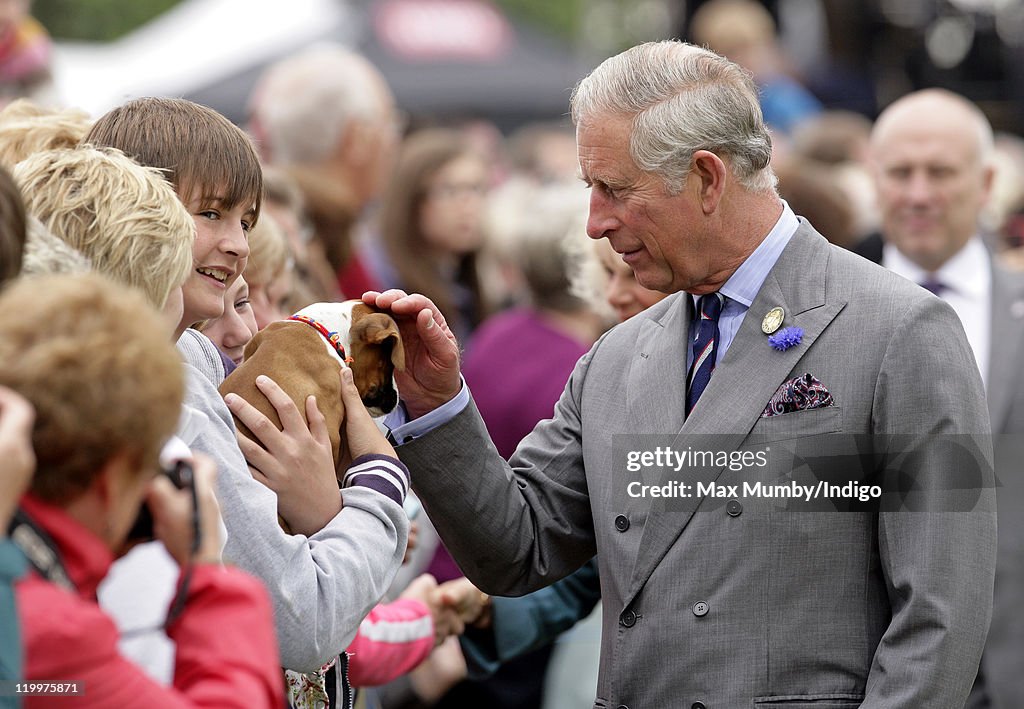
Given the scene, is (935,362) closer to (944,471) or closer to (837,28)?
(944,471)

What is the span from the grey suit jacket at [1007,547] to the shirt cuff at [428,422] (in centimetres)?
222

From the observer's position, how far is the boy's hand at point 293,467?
2.79m

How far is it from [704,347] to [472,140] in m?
7.59

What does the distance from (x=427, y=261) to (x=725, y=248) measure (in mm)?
3824

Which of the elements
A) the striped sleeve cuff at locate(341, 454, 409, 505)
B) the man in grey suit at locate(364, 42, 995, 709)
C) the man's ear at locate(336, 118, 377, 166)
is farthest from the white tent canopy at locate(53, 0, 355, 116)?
the striped sleeve cuff at locate(341, 454, 409, 505)

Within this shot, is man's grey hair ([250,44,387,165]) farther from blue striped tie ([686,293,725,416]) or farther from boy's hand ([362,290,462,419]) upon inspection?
blue striped tie ([686,293,725,416])

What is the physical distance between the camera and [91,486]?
1951 mm

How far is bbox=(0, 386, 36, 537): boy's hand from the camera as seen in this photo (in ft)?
5.94

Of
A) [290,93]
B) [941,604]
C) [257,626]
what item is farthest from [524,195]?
[257,626]

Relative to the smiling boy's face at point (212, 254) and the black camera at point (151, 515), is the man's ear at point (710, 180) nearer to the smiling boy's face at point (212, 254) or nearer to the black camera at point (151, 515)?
the smiling boy's face at point (212, 254)

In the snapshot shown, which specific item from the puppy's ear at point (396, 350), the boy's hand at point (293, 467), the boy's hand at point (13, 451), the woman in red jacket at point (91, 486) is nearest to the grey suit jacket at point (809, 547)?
the puppy's ear at point (396, 350)

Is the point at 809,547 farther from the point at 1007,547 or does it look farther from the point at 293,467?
the point at 1007,547

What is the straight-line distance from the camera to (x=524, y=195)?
952 cm

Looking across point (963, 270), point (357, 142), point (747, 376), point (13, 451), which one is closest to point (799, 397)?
point (747, 376)
